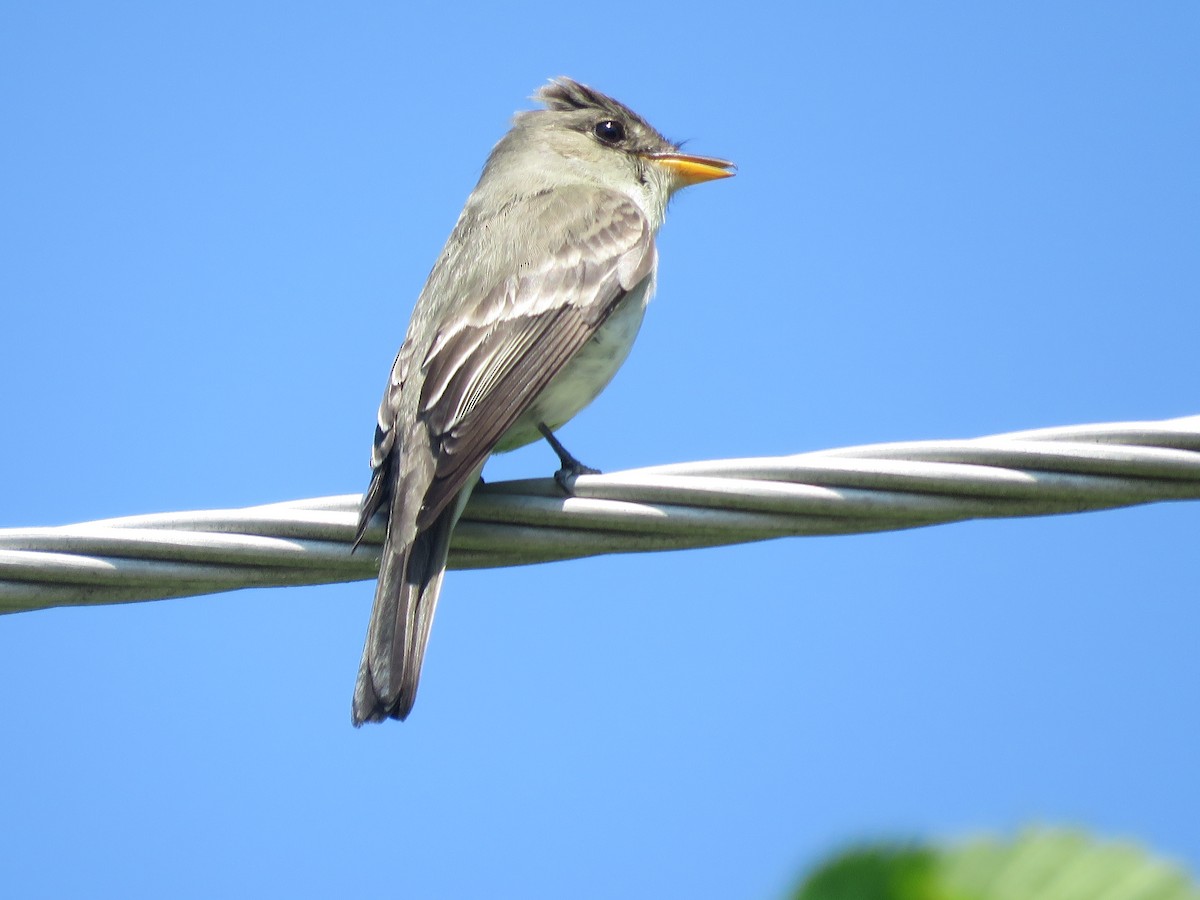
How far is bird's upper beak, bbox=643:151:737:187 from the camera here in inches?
275

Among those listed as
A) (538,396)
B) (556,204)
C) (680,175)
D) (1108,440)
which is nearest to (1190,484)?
(1108,440)

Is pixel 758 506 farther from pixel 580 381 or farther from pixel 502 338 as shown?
pixel 580 381

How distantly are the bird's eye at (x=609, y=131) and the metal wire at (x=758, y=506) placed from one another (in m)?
4.36

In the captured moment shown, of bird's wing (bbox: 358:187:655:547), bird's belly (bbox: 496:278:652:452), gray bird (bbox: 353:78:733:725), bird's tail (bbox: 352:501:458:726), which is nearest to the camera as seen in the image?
bird's tail (bbox: 352:501:458:726)

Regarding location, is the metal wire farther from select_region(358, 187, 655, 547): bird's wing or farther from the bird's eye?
the bird's eye

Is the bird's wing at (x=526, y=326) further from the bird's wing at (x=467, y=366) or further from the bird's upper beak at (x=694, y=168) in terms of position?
the bird's upper beak at (x=694, y=168)

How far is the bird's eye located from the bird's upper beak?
0.31 meters

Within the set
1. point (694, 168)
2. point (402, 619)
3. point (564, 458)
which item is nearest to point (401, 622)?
point (402, 619)

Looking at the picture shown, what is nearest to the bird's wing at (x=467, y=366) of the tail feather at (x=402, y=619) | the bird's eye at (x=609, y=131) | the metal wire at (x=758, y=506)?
the tail feather at (x=402, y=619)

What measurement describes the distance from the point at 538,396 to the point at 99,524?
2074 millimetres

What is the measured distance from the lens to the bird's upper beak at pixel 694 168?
7.00 m

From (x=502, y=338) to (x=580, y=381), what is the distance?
39 centimetres

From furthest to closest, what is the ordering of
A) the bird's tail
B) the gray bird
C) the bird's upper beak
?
1. the bird's upper beak
2. the gray bird
3. the bird's tail

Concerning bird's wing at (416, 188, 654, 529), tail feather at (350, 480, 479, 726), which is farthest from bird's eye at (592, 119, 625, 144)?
tail feather at (350, 480, 479, 726)
